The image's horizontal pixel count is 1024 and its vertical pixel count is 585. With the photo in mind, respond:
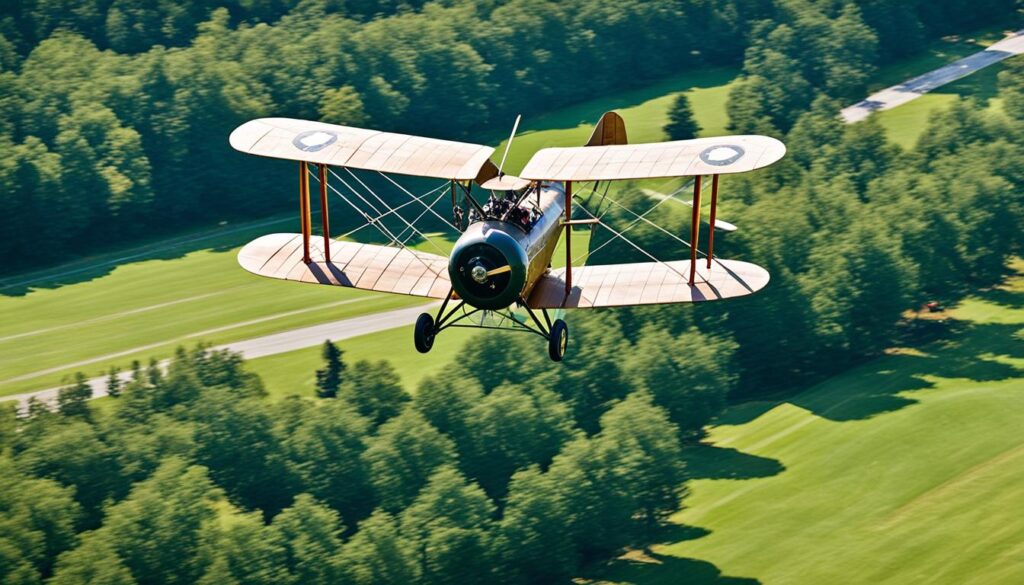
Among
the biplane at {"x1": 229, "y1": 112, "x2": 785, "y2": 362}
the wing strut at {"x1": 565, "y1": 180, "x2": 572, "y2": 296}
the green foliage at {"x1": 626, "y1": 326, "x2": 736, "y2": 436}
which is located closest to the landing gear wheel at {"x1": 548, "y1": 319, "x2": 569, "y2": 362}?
the biplane at {"x1": 229, "y1": 112, "x2": 785, "y2": 362}

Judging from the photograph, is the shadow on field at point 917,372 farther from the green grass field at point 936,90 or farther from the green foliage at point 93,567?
the green foliage at point 93,567

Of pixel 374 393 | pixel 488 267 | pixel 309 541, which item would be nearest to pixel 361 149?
pixel 488 267

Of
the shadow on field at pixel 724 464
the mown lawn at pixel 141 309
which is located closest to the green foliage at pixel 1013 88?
the mown lawn at pixel 141 309

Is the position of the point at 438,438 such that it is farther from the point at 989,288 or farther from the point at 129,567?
the point at 989,288

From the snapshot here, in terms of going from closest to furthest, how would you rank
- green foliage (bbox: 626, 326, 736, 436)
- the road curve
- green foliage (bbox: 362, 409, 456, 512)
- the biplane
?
the biplane → green foliage (bbox: 362, 409, 456, 512) → green foliage (bbox: 626, 326, 736, 436) → the road curve

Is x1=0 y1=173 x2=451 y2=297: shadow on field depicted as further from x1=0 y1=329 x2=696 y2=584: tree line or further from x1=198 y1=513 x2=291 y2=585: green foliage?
x1=198 y1=513 x2=291 y2=585: green foliage

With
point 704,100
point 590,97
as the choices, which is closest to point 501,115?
point 590,97

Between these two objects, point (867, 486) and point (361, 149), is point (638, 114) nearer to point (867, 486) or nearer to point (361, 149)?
point (867, 486)
